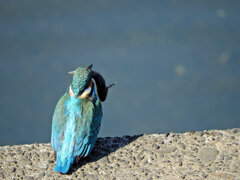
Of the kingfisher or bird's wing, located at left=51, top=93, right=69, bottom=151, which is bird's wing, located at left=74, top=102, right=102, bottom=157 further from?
bird's wing, located at left=51, top=93, right=69, bottom=151

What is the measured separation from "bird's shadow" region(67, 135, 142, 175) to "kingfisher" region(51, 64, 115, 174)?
0.28 ft

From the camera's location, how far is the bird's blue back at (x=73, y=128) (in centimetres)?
327

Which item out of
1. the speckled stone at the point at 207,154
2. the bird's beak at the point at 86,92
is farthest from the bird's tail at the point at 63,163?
the speckled stone at the point at 207,154

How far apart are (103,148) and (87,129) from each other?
280 millimetres

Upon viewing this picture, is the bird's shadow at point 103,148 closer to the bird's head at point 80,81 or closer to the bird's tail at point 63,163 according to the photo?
the bird's tail at point 63,163

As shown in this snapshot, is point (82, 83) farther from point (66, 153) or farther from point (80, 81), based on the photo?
point (66, 153)

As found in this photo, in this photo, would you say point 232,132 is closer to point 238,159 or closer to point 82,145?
point 238,159

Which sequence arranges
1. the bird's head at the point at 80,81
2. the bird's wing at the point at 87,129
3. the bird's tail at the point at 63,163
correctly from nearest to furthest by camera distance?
the bird's tail at the point at 63,163
the bird's wing at the point at 87,129
the bird's head at the point at 80,81

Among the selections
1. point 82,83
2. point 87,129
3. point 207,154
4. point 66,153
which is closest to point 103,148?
point 87,129

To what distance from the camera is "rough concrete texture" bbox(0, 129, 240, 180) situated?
10.6ft

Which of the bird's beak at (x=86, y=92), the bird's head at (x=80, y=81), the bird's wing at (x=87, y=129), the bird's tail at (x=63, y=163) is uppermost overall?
the bird's head at (x=80, y=81)

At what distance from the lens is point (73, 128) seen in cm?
334

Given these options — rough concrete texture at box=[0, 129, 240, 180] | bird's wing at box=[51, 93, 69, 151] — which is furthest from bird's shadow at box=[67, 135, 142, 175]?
Result: bird's wing at box=[51, 93, 69, 151]

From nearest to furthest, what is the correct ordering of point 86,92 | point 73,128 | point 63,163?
point 63,163
point 73,128
point 86,92
